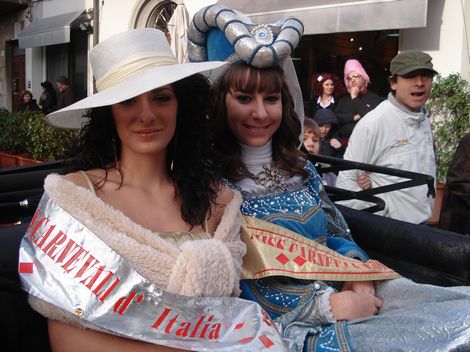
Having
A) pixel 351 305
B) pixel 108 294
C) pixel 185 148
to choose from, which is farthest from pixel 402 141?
pixel 108 294

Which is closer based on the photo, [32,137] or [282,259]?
[282,259]

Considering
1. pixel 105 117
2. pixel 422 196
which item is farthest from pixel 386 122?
pixel 105 117

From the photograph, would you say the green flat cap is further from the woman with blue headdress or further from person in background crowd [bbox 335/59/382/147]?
person in background crowd [bbox 335/59/382/147]

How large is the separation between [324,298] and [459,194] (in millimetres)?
1766

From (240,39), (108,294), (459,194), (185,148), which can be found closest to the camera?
(108,294)

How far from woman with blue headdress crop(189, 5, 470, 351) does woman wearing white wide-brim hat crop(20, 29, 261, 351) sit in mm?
207

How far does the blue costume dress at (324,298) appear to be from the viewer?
1613 mm

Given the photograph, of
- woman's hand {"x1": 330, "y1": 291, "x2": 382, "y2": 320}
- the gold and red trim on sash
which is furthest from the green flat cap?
woman's hand {"x1": 330, "y1": 291, "x2": 382, "y2": 320}

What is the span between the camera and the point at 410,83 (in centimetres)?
328

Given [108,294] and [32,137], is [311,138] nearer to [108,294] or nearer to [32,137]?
[108,294]

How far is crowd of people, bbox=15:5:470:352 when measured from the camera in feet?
4.69

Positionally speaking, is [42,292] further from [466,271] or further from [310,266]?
[466,271]

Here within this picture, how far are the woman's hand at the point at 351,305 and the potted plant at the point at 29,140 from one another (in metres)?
5.04

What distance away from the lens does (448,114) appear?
19.9ft
